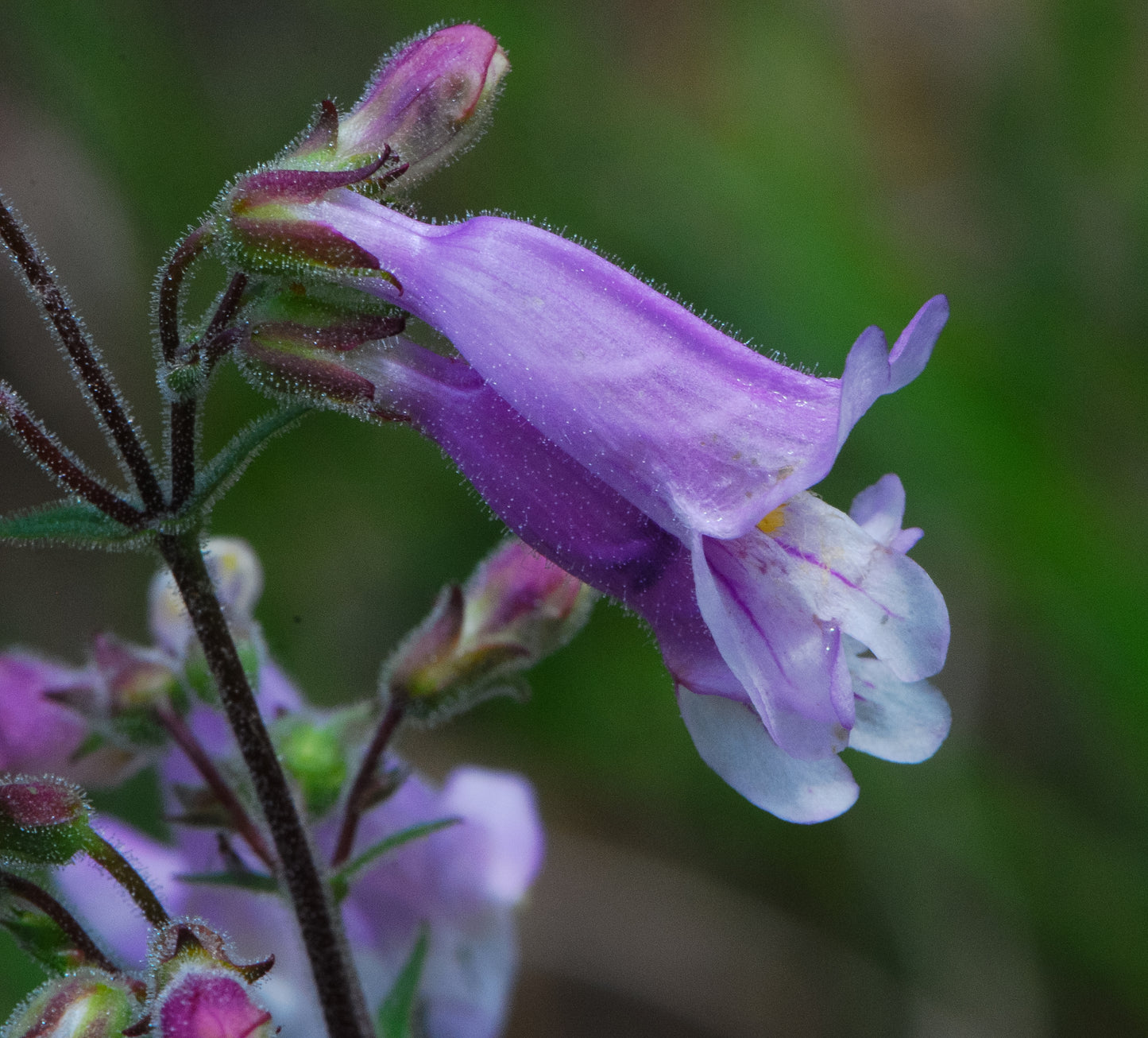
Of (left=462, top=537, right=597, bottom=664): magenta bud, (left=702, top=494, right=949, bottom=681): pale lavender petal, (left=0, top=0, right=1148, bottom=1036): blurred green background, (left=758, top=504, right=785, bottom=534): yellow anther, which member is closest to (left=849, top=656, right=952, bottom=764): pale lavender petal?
(left=702, top=494, right=949, bottom=681): pale lavender petal

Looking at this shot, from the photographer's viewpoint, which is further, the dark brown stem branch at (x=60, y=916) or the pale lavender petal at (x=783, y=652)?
the dark brown stem branch at (x=60, y=916)

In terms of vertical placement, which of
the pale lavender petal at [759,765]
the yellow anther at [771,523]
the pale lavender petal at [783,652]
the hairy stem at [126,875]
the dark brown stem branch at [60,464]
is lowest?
the hairy stem at [126,875]

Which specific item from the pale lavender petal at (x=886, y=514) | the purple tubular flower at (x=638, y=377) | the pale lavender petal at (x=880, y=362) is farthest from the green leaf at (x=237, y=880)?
the pale lavender petal at (x=880, y=362)

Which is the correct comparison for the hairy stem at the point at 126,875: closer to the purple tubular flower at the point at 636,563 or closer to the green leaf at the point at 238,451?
the green leaf at the point at 238,451

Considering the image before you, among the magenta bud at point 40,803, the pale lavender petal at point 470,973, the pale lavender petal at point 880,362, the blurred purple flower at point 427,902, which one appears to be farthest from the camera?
the pale lavender petal at point 470,973

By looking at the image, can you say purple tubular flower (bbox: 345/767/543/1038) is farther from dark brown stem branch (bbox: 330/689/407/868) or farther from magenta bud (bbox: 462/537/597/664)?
magenta bud (bbox: 462/537/597/664)

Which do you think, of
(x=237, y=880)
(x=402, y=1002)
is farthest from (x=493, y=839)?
(x=237, y=880)

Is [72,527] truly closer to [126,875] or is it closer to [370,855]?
[126,875]
